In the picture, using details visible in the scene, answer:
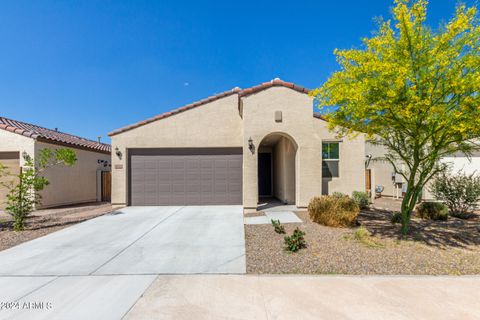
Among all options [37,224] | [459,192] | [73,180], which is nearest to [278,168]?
[459,192]

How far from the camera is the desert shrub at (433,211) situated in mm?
7852

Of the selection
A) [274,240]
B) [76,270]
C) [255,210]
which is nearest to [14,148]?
[76,270]

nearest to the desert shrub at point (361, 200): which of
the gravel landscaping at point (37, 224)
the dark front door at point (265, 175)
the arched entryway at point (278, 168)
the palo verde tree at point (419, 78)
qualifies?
the arched entryway at point (278, 168)

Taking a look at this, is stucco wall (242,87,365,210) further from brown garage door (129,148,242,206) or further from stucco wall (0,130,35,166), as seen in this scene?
stucco wall (0,130,35,166)

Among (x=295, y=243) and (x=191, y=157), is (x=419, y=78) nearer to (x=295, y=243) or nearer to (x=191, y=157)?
(x=295, y=243)

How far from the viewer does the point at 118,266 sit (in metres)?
4.29

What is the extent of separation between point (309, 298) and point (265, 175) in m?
10.9

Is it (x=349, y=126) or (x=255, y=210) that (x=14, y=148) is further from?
(x=349, y=126)

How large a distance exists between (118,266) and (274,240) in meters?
3.44

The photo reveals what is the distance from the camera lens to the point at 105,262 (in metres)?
4.49

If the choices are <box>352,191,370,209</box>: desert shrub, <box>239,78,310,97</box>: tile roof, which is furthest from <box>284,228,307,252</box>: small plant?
<box>239,78,310,97</box>: tile roof

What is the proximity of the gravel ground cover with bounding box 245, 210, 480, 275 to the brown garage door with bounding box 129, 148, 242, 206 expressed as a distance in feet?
13.5

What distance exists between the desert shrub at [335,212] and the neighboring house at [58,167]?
11.5 metres

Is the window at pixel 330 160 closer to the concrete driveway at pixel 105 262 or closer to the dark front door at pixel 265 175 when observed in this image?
the dark front door at pixel 265 175
